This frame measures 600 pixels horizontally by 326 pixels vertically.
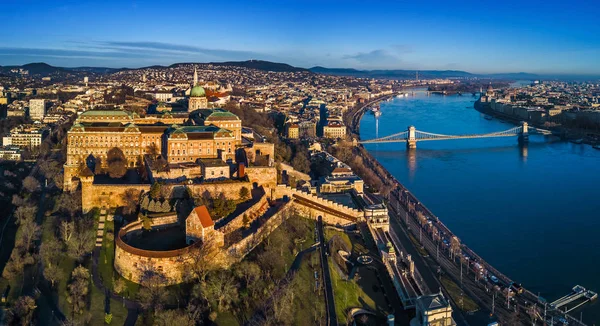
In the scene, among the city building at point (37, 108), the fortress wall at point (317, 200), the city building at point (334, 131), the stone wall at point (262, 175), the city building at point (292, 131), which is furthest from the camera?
the city building at point (334, 131)

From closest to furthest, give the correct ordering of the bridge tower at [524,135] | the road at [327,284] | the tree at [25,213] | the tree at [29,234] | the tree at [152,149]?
the road at [327,284], the tree at [29,234], the tree at [25,213], the tree at [152,149], the bridge tower at [524,135]

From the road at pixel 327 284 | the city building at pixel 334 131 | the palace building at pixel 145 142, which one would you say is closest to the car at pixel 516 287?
the road at pixel 327 284

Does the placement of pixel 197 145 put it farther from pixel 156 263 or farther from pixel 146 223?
pixel 156 263

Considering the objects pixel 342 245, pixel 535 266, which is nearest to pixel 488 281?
pixel 535 266

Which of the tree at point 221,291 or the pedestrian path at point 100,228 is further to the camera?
the pedestrian path at point 100,228

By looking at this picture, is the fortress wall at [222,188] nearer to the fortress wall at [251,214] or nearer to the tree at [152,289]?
the fortress wall at [251,214]
